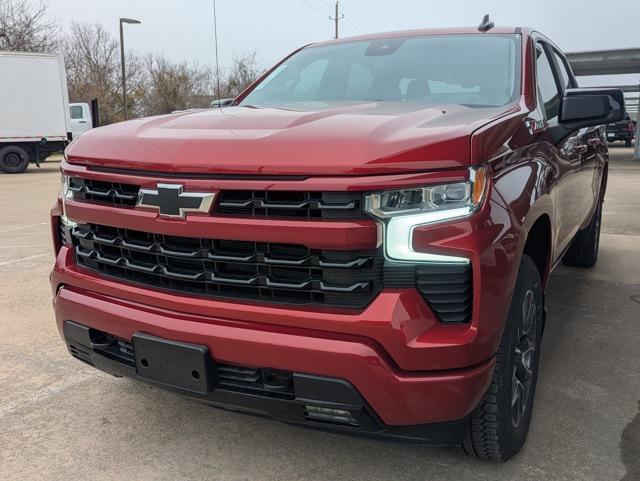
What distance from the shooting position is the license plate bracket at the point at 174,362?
1.97m

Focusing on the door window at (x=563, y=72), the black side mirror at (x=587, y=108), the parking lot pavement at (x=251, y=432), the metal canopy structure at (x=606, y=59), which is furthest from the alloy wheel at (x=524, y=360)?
the metal canopy structure at (x=606, y=59)

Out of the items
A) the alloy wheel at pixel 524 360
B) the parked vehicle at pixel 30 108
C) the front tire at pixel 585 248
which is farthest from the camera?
the parked vehicle at pixel 30 108

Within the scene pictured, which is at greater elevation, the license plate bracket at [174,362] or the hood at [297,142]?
the hood at [297,142]

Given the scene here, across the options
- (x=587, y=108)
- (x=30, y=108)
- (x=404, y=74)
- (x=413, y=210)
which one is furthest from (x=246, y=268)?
(x=30, y=108)

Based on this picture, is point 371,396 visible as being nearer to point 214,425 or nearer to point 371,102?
point 214,425

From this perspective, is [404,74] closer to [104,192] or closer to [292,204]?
[292,204]

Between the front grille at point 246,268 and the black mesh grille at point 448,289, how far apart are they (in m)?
0.14

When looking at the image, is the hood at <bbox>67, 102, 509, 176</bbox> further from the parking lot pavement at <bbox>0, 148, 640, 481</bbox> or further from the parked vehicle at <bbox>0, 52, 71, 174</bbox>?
the parked vehicle at <bbox>0, 52, 71, 174</bbox>

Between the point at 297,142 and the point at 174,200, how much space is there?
1.49ft

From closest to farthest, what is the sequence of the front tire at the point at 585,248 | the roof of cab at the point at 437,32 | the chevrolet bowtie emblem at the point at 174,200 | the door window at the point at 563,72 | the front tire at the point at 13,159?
the chevrolet bowtie emblem at the point at 174,200 → the roof of cab at the point at 437,32 → the door window at the point at 563,72 → the front tire at the point at 585,248 → the front tire at the point at 13,159

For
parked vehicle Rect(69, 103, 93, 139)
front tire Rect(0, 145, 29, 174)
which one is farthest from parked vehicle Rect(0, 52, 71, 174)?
parked vehicle Rect(69, 103, 93, 139)

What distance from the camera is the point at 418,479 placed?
7.33ft


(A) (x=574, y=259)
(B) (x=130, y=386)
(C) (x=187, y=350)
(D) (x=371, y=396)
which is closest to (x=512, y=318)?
(D) (x=371, y=396)

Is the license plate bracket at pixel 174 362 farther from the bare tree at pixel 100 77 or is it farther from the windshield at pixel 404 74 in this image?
the bare tree at pixel 100 77
